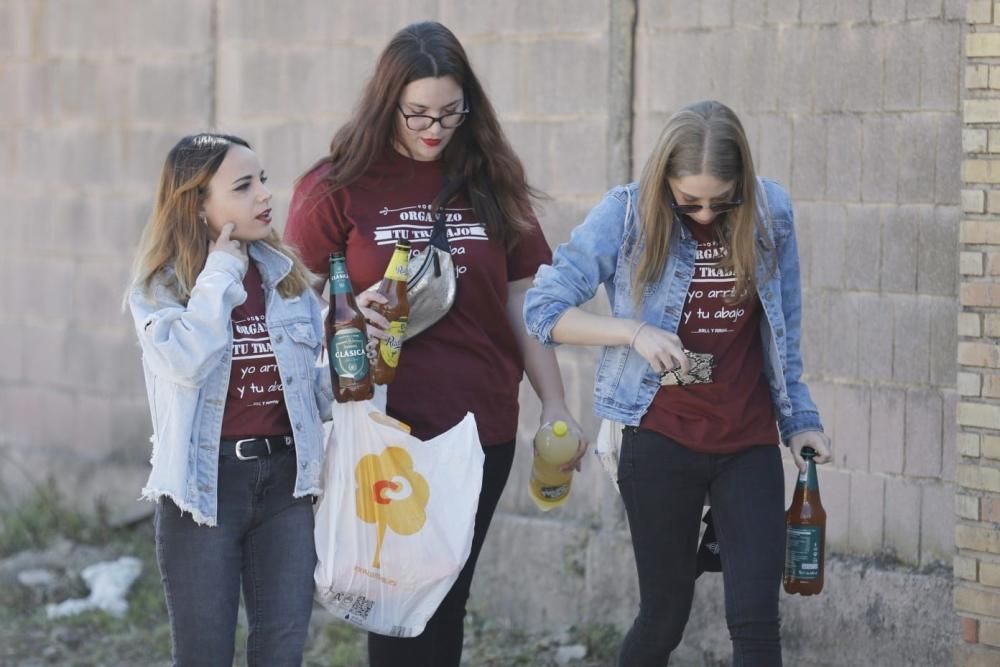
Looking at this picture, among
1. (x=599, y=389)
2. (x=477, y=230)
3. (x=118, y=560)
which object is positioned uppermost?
(x=477, y=230)

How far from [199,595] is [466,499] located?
74 centimetres

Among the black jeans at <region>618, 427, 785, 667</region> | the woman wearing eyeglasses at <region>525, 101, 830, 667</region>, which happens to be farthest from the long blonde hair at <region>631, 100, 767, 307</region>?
the black jeans at <region>618, 427, 785, 667</region>

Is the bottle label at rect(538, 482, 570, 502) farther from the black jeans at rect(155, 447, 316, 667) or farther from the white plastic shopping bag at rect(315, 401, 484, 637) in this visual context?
the black jeans at rect(155, 447, 316, 667)

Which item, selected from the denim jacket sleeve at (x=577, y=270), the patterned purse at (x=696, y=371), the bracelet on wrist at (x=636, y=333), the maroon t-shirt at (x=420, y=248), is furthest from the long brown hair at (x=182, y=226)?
the patterned purse at (x=696, y=371)

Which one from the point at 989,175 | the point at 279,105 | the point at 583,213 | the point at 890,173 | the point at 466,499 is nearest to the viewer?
the point at 466,499

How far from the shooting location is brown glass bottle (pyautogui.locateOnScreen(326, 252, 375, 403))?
430cm

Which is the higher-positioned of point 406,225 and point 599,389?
point 406,225

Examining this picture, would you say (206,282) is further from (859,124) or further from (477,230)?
(859,124)

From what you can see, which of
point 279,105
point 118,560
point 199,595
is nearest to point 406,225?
point 199,595

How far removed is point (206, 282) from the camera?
412cm

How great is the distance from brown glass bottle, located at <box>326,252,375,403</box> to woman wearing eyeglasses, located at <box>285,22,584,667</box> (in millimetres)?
153

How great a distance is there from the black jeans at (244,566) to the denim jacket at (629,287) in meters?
0.81

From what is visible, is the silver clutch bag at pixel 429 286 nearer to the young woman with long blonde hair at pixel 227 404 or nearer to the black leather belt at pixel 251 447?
the young woman with long blonde hair at pixel 227 404

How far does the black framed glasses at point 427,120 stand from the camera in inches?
175
